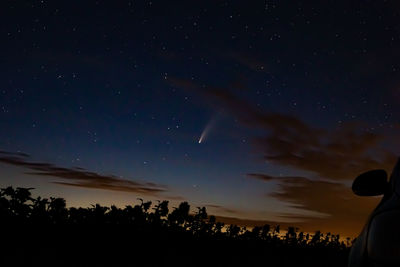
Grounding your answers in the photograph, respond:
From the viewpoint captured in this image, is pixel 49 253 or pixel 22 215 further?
pixel 22 215

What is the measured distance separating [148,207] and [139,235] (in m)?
2.42

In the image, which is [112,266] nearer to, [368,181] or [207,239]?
[368,181]

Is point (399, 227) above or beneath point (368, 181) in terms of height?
beneath

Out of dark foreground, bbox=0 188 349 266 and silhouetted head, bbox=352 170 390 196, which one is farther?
dark foreground, bbox=0 188 349 266

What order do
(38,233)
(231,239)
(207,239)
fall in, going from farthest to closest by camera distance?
(231,239)
(207,239)
(38,233)

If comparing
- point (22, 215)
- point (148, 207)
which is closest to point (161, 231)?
point (148, 207)

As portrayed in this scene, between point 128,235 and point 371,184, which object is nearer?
point 371,184

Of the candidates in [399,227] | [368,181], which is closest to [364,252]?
[399,227]

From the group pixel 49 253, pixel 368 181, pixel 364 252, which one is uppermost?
pixel 368 181

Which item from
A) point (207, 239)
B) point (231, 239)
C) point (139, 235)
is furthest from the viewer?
point (231, 239)

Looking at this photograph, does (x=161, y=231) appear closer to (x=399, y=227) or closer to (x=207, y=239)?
(x=207, y=239)

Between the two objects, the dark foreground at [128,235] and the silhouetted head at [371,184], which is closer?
the silhouetted head at [371,184]

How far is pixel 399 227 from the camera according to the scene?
2.17 m

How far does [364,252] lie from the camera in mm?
2500
